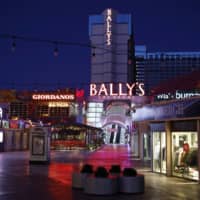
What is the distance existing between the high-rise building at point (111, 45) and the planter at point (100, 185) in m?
92.8

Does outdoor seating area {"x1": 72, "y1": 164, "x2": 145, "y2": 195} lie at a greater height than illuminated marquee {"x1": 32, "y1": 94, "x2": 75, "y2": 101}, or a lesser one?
lesser

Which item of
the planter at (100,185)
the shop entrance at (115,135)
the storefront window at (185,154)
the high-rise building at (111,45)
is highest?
the high-rise building at (111,45)

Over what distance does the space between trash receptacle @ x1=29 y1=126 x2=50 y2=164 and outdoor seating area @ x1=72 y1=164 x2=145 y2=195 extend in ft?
47.0

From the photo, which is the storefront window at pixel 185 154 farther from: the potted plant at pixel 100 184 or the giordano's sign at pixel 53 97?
the giordano's sign at pixel 53 97

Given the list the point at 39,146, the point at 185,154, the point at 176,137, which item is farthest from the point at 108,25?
the point at 185,154

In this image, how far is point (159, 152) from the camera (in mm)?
22328

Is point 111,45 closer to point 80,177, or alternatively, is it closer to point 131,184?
point 80,177

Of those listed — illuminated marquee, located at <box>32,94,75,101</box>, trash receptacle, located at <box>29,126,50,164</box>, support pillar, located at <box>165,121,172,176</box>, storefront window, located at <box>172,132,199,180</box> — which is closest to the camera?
storefront window, located at <box>172,132,199,180</box>

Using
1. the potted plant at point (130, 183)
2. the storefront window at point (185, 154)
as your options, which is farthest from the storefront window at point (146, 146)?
the potted plant at point (130, 183)

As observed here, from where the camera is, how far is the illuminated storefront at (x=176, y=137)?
18609 millimetres

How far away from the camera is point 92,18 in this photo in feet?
365

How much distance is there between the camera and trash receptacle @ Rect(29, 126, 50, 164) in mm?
29375

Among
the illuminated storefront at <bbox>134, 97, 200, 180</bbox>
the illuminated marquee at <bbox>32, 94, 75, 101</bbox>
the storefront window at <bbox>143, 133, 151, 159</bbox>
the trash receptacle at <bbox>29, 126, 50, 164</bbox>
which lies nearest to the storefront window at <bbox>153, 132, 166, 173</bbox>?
the illuminated storefront at <bbox>134, 97, 200, 180</bbox>

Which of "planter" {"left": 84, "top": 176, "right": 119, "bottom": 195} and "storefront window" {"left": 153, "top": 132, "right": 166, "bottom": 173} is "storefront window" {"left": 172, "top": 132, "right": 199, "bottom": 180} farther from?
"planter" {"left": 84, "top": 176, "right": 119, "bottom": 195}
